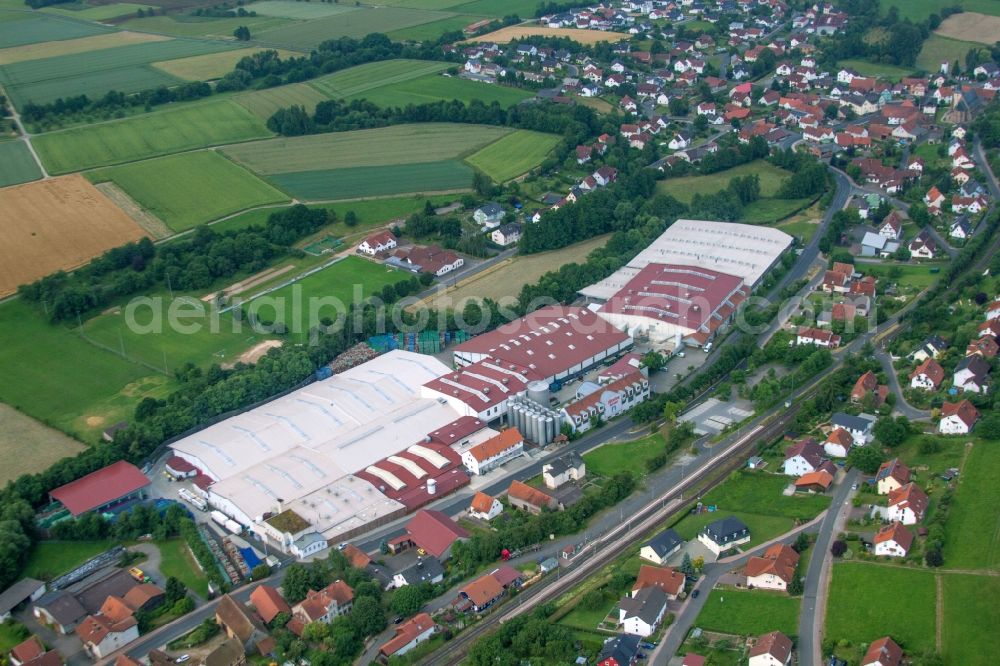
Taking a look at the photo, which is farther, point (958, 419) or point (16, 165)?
point (16, 165)

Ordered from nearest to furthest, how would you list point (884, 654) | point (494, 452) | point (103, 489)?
1. point (884, 654)
2. point (103, 489)
3. point (494, 452)

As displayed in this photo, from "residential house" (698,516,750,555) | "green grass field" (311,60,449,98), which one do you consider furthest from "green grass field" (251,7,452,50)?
"residential house" (698,516,750,555)

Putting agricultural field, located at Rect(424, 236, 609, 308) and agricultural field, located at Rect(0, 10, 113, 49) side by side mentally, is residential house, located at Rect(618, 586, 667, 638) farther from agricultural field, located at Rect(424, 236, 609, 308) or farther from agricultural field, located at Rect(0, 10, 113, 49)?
agricultural field, located at Rect(0, 10, 113, 49)

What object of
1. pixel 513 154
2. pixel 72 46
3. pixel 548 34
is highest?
pixel 548 34

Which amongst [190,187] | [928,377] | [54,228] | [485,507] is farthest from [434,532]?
[190,187]

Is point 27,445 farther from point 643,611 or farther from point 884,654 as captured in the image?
point 884,654

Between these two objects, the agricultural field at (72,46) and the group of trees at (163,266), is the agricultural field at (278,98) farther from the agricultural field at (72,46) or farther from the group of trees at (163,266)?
the group of trees at (163,266)
